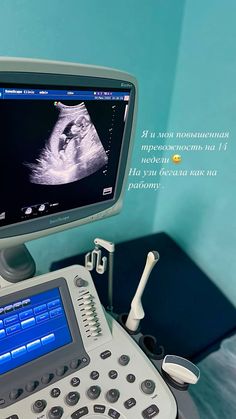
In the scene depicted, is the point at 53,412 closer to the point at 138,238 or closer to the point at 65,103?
the point at 65,103

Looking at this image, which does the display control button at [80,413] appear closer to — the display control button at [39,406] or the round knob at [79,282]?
the display control button at [39,406]

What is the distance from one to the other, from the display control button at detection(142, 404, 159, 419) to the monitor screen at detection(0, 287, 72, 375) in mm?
187

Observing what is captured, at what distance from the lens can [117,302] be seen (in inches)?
46.5

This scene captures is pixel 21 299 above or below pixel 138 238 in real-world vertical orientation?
above

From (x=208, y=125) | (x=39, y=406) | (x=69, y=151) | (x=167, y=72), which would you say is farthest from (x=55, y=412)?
(x=167, y=72)

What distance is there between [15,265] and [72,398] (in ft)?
0.92

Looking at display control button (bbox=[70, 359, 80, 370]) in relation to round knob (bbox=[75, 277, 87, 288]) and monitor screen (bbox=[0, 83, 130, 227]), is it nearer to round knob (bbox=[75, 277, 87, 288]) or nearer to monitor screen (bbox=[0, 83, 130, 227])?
round knob (bbox=[75, 277, 87, 288])

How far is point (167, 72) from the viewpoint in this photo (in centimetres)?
125

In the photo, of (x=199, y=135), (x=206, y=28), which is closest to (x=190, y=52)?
(x=206, y=28)

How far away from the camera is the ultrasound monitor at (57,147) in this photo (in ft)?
1.73

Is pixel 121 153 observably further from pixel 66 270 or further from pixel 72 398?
pixel 72 398

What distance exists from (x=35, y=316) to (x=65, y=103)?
38cm

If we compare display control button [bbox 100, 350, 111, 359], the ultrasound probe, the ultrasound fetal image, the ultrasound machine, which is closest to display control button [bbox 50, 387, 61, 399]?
the ultrasound machine

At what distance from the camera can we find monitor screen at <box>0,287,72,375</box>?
617 millimetres
